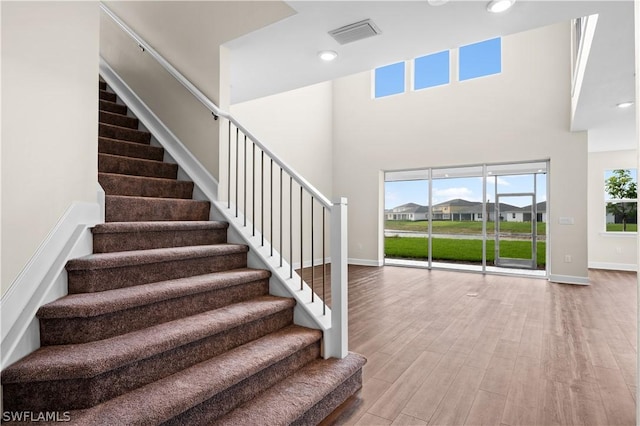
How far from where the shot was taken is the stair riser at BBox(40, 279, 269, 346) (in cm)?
161

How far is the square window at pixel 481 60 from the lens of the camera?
648 cm

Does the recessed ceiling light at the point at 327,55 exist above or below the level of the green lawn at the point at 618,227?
above

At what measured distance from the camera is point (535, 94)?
6.05 metres

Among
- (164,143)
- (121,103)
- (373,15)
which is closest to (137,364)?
(164,143)

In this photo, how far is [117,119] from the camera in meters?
3.64

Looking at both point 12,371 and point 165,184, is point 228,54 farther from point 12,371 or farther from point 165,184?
point 12,371

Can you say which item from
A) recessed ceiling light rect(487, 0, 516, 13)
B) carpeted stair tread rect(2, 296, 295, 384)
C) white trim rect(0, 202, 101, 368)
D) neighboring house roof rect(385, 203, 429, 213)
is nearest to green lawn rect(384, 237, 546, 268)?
neighboring house roof rect(385, 203, 429, 213)

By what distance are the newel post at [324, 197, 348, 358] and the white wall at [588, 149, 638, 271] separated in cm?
801

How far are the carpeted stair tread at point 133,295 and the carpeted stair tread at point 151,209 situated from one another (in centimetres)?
→ 72

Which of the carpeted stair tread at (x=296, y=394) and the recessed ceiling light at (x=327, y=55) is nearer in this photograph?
the carpeted stair tread at (x=296, y=394)

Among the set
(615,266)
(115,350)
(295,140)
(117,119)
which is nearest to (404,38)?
(117,119)

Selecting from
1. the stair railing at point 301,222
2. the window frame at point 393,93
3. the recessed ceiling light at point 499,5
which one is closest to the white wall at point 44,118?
the stair railing at point 301,222

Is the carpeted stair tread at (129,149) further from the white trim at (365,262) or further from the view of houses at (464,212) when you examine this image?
the view of houses at (464,212)
